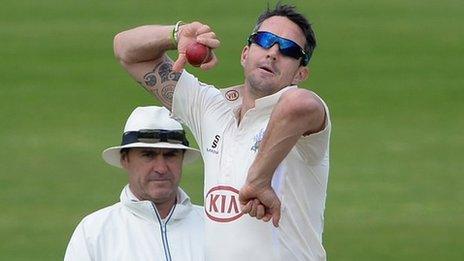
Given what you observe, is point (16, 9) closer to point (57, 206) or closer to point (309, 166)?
point (57, 206)

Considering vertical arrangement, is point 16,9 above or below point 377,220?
above

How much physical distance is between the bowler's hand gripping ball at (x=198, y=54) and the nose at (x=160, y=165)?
4.10 feet

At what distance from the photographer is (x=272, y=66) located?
523 cm

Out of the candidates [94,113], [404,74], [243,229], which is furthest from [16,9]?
[243,229]

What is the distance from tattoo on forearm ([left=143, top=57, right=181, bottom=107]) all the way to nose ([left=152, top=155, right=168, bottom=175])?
0.65 meters

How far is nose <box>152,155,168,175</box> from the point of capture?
21.4ft

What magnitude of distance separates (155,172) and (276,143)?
179cm

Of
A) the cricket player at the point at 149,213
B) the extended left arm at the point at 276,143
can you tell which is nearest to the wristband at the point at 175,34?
the extended left arm at the point at 276,143

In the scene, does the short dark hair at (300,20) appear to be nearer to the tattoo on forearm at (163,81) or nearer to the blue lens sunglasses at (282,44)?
the blue lens sunglasses at (282,44)

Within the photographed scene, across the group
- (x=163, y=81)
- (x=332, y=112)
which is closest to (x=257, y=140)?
(x=163, y=81)

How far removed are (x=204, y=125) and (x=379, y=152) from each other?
5469 mm

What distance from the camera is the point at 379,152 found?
1092 centimetres

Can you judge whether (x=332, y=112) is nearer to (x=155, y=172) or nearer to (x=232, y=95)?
(x=155, y=172)

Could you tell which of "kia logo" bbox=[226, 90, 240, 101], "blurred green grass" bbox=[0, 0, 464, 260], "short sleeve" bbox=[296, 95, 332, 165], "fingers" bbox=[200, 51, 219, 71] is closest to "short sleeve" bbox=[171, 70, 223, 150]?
"kia logo" bbox=[226, 90, 240, 101]
